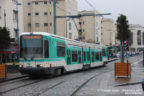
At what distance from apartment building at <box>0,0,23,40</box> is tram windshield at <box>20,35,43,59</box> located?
14631mm

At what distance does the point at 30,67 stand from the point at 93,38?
74068 mm

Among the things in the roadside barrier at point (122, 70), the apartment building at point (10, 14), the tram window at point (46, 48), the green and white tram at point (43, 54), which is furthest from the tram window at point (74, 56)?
the apartment building at point (10, 14)

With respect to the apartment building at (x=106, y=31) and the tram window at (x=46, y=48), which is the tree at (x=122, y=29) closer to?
the tram window at (x=46, y=48)

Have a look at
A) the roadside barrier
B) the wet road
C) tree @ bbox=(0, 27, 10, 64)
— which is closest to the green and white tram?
the wet road

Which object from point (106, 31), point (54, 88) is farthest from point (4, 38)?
point (106, 31)

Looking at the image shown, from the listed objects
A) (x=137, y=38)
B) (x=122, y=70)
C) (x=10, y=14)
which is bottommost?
(x=122, y=70)

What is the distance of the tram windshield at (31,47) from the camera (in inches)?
791

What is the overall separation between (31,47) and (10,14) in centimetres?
1939

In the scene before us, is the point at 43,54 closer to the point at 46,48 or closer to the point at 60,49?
the point at 46,48

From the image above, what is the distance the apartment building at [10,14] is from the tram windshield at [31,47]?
14631 mm

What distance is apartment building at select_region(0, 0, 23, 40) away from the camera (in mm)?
35750

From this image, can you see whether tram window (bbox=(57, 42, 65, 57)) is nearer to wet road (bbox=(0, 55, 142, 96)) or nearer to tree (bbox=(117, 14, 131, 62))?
wet road (bbox=(0, 55, 142, 96))

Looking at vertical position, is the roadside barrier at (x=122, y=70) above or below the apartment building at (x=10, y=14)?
below

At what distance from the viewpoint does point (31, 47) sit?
20.2m
